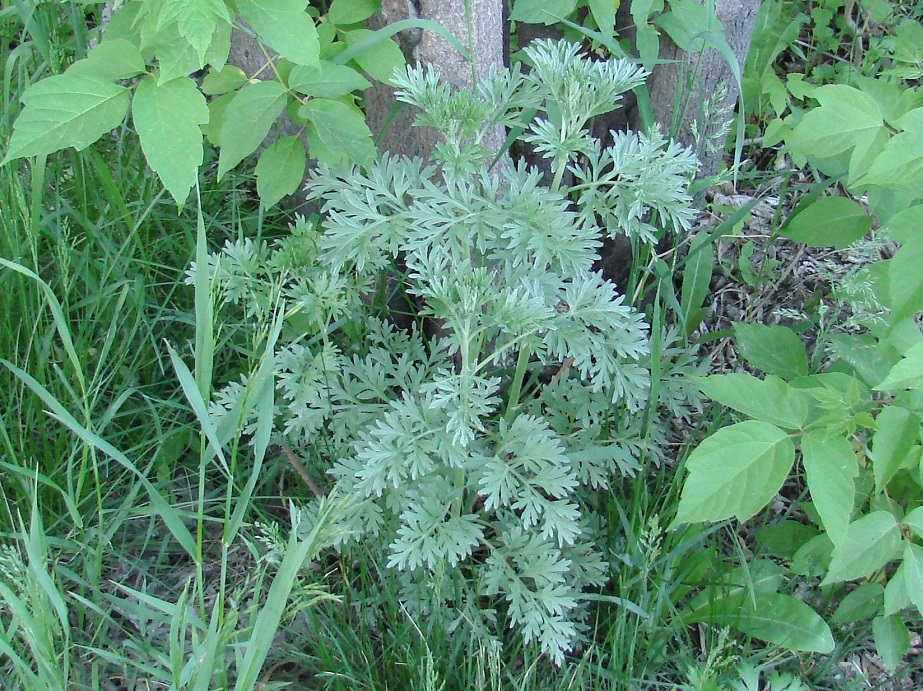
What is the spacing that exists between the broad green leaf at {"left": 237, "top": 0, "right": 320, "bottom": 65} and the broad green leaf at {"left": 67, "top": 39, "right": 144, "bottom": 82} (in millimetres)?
306

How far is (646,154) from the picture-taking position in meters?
1.79

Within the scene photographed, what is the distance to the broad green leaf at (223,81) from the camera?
7.12 feet

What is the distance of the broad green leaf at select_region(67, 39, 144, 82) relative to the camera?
189 centimetres

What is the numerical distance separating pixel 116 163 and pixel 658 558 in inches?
88.7

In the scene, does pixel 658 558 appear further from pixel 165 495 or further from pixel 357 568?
pixel 165 495

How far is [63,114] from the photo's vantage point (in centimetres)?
182

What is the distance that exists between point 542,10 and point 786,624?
5.85 feet

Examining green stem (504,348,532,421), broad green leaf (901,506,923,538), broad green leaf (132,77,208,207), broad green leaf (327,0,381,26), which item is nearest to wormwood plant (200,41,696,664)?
green stem (504,348,532,421)

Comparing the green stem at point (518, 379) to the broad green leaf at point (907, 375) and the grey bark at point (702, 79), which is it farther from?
the grey bark at point (702, 79)

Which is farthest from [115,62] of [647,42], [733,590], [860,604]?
[860,604]

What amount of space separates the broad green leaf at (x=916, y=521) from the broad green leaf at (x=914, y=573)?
0.18 feet

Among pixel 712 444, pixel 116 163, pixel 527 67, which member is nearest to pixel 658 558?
pixel 712 444

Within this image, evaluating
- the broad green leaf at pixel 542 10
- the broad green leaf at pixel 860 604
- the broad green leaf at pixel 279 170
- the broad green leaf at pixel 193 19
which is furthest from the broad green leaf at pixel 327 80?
the broad green leaf at pixel 860 604

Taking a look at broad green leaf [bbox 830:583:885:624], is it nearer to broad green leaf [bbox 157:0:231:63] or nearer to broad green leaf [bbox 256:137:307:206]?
broad green leaf [bbox 256:137:307:206]
